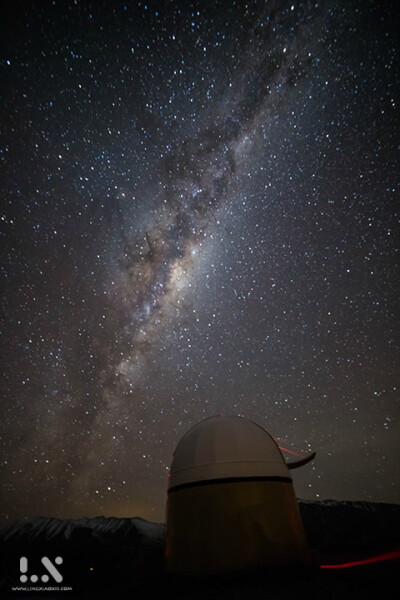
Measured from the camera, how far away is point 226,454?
4.67 metres

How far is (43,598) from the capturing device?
5312mm

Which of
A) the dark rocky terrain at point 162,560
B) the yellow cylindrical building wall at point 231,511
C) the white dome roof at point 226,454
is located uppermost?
the white dome roof at point 226,454

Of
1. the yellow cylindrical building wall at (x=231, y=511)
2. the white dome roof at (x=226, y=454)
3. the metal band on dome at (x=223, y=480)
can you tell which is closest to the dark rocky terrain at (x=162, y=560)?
the yellow cylindrical building wall at (x=231, y=511)

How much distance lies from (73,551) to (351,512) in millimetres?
27733

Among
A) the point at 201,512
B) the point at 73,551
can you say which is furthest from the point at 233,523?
the point at 73,551

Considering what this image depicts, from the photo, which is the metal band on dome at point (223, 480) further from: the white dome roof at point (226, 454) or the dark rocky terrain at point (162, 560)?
the dark rocky terrain at point (162, 560)

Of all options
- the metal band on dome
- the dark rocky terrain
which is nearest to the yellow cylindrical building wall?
the metal band on dome

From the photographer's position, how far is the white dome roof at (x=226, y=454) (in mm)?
4457

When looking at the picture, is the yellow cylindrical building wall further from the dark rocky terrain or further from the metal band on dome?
the dark rocky terrain

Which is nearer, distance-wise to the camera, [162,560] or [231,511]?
[231,511]

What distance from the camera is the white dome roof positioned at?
446cm

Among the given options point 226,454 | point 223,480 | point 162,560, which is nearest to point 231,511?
point 223,480

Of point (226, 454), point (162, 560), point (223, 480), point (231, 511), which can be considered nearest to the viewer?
point (231, 511)

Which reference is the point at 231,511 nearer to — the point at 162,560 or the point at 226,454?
the point at 226,454
